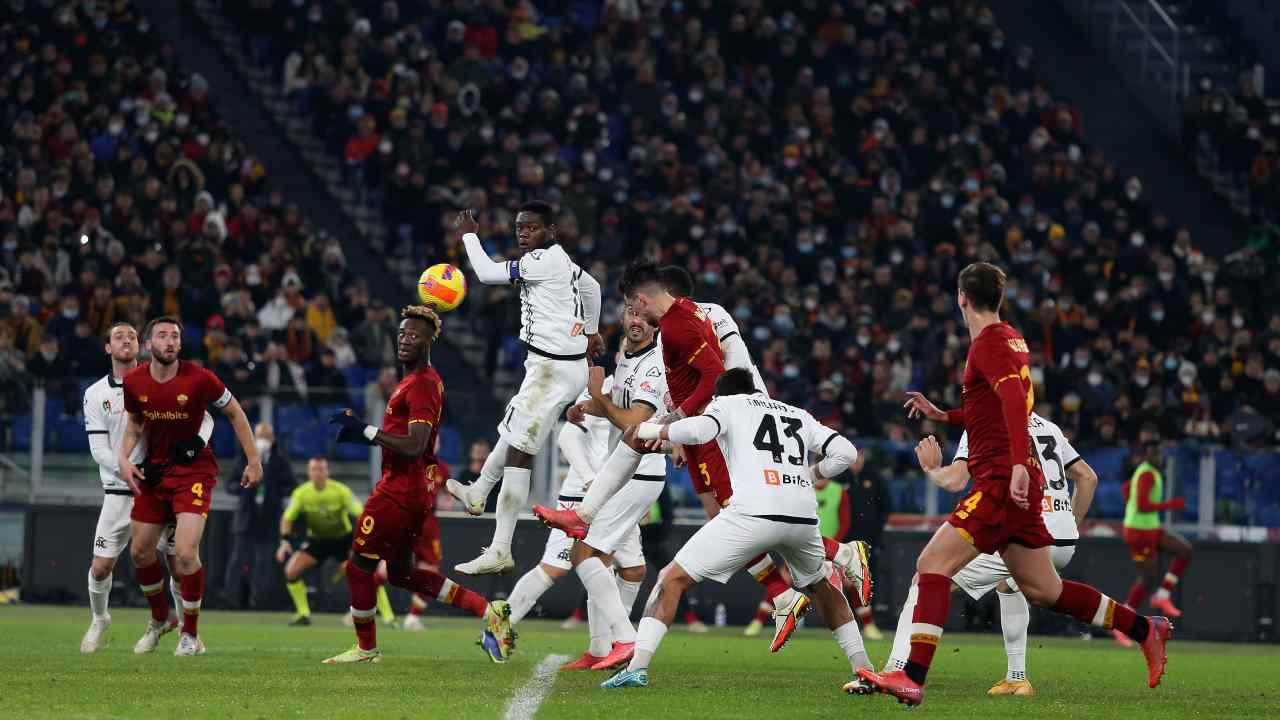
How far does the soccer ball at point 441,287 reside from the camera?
14445 millimetres

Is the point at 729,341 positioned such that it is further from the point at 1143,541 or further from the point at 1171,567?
the point at 1171,567

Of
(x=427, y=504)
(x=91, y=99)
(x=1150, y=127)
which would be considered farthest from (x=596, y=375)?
(x=1150, y=127)

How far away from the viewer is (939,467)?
11617 mm

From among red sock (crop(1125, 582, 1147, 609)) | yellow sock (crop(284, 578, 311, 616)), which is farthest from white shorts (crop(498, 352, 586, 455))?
red sock (crop(1125, 582, 1147, 609))

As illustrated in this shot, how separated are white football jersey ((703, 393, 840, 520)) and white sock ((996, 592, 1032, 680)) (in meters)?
2.18

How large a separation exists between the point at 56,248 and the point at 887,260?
44.0 ft

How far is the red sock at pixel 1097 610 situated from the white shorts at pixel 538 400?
4.64 meters

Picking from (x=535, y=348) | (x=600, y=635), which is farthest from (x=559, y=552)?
(x=535, y=348)

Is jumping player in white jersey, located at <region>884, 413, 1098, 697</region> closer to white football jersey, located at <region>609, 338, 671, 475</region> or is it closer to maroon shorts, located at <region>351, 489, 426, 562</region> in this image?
white football jersey, located at <region>609, 338, 671, 475</region>

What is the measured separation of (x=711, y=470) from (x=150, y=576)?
5.31m

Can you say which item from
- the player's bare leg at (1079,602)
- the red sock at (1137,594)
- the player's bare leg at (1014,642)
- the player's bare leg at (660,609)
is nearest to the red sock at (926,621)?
the player's bare leg at (1079,602)

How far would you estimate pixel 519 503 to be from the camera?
1519 centimetres

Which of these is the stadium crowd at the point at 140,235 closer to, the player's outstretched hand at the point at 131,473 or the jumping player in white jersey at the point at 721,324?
the player's outstretched hand at the point at 131,473

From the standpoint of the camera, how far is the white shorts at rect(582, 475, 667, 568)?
1491 centimetres
